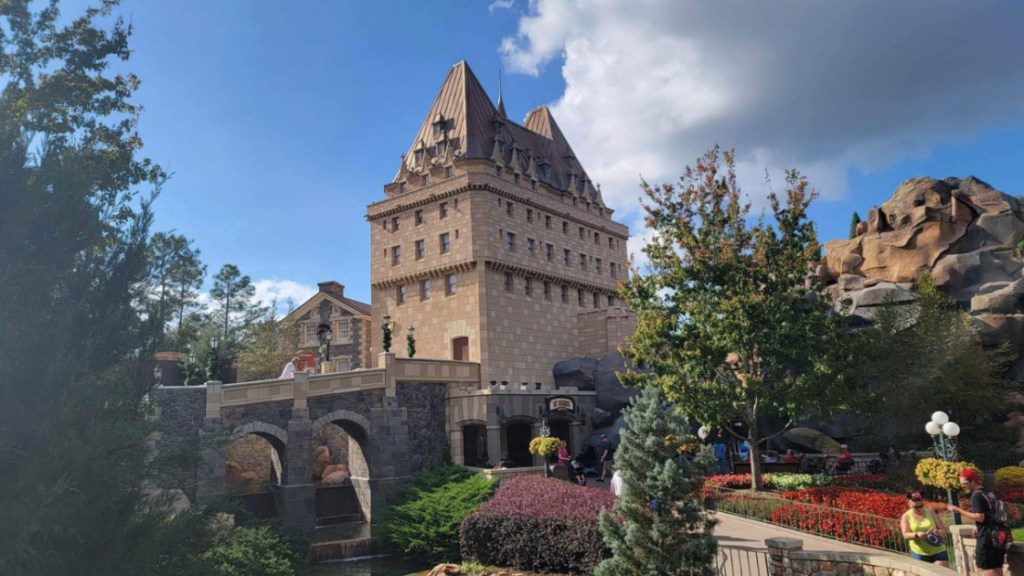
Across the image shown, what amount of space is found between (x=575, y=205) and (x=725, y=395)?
97.6 feet

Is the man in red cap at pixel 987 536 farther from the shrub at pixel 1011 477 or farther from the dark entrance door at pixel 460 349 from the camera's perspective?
the dark entrance door at pixel 460 349

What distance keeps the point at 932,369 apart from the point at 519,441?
21.0 meters

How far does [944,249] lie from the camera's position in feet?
124

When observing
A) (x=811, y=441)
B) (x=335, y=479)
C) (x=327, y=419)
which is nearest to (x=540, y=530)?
(x=327, y=419)

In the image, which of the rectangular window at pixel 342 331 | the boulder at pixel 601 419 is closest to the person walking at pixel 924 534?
the boulder at pixel 601 419

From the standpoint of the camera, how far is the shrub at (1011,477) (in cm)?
2105

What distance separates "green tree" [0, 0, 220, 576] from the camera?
9.10 meters

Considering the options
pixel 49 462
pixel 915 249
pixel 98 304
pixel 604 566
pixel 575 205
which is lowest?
pixel 604 566

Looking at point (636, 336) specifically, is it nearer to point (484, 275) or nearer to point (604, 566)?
point (604, 566)

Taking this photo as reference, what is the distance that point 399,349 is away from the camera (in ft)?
144

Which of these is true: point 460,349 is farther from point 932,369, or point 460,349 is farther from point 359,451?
point 932,369

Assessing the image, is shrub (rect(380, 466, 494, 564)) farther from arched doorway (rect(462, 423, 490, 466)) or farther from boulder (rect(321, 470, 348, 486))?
boulder (rect(321, 470, 348, 486))

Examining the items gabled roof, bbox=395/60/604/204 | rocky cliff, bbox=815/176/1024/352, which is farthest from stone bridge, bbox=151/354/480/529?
rocky cliff, bbox=815/176/1024/352

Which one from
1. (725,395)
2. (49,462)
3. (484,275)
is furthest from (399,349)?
(49,462)
